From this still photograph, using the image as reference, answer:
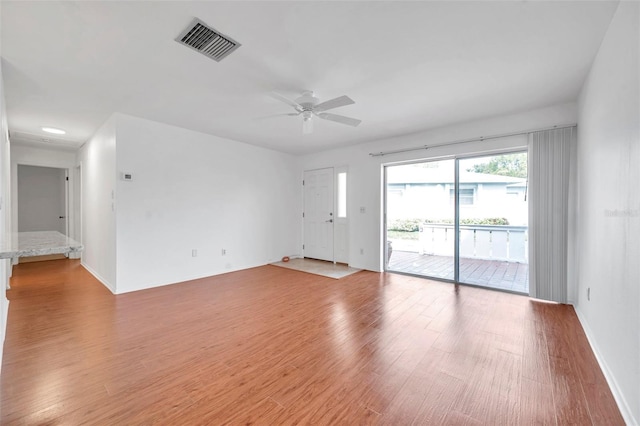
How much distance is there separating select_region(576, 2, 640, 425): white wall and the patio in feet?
4.87

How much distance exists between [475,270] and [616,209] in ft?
10.6

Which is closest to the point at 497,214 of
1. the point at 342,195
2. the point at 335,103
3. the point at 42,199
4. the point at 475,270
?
the point at 475,270

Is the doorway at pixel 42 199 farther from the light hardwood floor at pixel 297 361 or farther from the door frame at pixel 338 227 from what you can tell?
the door frame at pixel 338 227

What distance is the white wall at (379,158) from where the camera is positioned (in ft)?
12.1

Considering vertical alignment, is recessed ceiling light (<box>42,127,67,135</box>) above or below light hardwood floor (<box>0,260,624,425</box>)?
above

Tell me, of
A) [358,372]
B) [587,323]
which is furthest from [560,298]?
[358,372]

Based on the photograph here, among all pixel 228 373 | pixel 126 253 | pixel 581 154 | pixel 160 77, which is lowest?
pixel 228 373

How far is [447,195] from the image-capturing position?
4.65 metres

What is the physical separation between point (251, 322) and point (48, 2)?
9.95ft

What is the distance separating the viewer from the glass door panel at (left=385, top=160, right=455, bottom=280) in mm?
4738

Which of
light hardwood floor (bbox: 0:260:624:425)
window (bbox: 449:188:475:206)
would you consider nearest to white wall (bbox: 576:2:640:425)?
light hardwood floor (bbox: 0:260:624:425)

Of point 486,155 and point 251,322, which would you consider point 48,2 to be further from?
point 486,155

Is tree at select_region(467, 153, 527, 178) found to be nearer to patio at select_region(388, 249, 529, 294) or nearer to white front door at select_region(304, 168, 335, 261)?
patio at select_region(388, 249, 529, 294)

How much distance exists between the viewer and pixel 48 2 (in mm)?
1771
